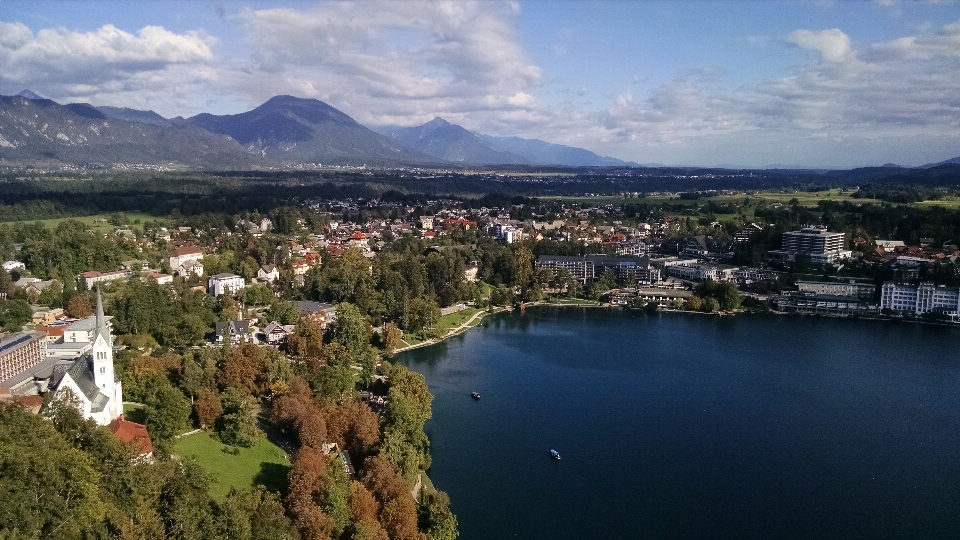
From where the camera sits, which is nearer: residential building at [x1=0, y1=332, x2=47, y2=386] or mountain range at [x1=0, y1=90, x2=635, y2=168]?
residential building at [x1=0, y1=332, x2=47, y2=386]

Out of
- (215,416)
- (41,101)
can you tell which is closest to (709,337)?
(215,416)

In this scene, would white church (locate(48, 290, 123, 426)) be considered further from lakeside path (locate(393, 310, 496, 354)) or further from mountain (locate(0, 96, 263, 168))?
mountain (locate(0, 96, 263, 168))

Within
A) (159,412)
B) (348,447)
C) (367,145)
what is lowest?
(348,447)

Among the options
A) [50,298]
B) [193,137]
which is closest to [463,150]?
[193,137]

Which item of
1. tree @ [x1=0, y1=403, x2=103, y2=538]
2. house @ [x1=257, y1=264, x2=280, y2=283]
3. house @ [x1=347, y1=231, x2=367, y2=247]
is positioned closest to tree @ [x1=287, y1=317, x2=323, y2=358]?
tree @ [x1=0, y1=403, x2=103, y2=538]

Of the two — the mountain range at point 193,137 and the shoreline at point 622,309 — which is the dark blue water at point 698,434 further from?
the mountain range at point 193,137

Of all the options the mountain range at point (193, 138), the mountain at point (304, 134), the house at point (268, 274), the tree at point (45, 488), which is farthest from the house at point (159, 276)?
the mountain at point (304, 134)

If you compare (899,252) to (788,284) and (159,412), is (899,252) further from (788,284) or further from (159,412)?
(159,412)

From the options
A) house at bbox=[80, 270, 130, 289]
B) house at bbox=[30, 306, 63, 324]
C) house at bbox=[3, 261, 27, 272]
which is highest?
house at bbox=[3, 261, 27, 272]
